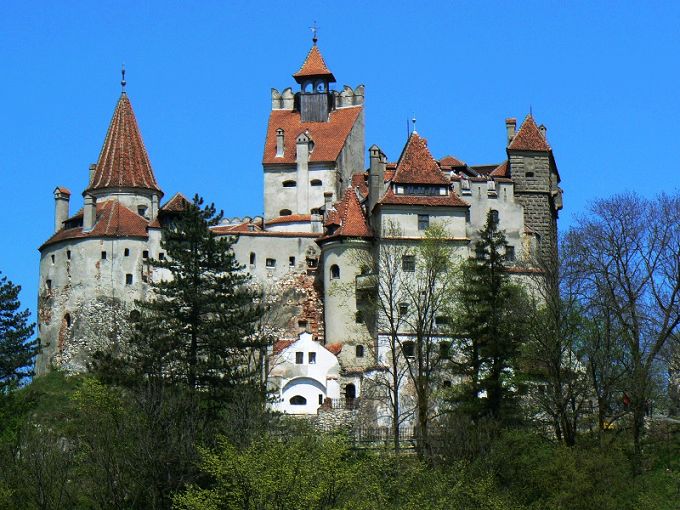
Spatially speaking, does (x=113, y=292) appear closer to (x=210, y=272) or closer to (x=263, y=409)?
(x=210, y=272)

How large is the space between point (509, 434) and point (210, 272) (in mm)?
16519

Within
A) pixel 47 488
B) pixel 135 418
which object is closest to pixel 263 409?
pixel 135 418

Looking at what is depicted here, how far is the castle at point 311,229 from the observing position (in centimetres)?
7550

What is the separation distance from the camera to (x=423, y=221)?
249 feet

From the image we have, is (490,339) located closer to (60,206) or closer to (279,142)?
(279,142)

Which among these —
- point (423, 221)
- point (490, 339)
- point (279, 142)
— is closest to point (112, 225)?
point (279, 142)

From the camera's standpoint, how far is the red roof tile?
8194 cm

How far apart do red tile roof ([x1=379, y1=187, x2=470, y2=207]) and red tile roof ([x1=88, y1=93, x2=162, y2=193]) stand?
1585cm

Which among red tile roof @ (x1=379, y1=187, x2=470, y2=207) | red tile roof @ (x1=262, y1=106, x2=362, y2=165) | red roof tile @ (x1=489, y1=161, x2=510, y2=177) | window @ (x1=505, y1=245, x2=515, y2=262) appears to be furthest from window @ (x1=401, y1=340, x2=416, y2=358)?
red tile roof @ (x1=262, y1=106, x2=362, y2=165)

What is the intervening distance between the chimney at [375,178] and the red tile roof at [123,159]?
13673mm

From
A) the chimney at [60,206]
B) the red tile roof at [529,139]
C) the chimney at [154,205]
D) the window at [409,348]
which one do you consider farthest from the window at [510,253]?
the chimney at [60,206]

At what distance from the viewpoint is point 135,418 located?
187 ft

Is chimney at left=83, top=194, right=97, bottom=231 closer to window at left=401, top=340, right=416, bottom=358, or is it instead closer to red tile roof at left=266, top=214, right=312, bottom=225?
red tile roof at left=266, top=214, right=312, bottom=225

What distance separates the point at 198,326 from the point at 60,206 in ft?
82.6
